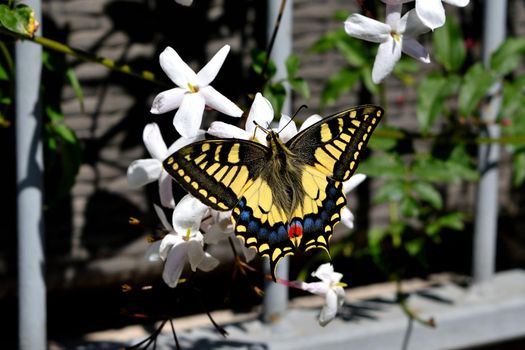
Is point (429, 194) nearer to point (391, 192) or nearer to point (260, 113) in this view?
point (391, 192)

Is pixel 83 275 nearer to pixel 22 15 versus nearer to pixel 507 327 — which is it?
pixel 22 15

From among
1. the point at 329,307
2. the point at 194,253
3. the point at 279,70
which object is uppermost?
the point at 279,70

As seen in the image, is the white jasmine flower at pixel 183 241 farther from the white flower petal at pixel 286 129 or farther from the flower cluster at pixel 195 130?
the white flower petal at pixel 286 129

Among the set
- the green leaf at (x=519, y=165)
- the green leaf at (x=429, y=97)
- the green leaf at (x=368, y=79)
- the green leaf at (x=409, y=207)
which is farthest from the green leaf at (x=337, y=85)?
the green leaf at (x=519, y=165)

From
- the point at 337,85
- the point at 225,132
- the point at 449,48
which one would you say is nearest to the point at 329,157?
the point at 225,132

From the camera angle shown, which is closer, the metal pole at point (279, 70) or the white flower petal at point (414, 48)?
the white flower petal at point (414, 48)

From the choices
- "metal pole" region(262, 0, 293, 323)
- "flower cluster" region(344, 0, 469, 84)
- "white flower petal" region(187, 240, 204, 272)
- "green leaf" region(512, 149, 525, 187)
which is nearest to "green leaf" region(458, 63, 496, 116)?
"green leaf" region(512, 149, 525, 187)
